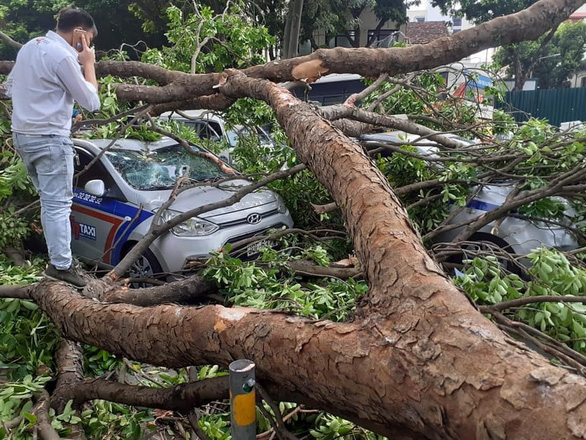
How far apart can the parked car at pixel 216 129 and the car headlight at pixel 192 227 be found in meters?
1.65

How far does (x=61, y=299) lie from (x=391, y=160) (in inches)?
135

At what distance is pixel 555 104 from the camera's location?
2091cm

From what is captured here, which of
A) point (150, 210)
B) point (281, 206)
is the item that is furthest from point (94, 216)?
point (281, 206)

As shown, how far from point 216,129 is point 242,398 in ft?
25.4

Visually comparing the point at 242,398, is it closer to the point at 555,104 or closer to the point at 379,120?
the point at 379,120

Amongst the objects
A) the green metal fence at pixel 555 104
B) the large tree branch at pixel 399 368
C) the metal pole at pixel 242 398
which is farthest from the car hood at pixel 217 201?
the green metal fence at pixel 555 104

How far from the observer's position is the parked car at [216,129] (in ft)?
21.8

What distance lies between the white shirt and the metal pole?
2471 millimetres

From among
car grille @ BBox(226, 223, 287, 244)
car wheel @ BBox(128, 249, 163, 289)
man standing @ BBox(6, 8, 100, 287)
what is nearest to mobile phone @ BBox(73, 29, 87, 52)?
man standing @ BBox(6, 8, 100, 287)

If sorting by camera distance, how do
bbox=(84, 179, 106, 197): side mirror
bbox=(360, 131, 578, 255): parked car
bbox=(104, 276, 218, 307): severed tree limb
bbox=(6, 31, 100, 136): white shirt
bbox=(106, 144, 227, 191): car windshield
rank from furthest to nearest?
bbox=(106, 144, 227, 191): car windshield
bbox=(84, 179, 106, 197): side mirror
bbox=(360, 131, 578, 255): parked car
bbox=(104, 276, 218, 307): severed tree limb
bbox=(6, 31, 100, 136): white shirt

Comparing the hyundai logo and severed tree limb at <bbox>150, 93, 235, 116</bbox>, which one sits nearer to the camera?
severed tree limb at <bbox>150, 93, 235, 116</bbox>

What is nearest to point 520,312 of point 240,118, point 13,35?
point 240,118

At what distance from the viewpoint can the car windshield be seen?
5562 mm

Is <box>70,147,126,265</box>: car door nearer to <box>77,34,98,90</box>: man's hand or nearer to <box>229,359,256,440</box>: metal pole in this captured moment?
<box>77,34,98,90</box>: man's hand
